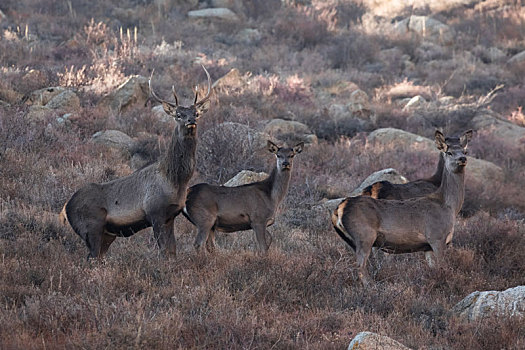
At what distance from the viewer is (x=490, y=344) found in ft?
20.2

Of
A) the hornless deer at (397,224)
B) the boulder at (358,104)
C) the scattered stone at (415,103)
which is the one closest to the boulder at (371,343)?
the hornless deer at (397,224)

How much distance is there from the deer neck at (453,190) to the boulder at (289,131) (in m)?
7.77

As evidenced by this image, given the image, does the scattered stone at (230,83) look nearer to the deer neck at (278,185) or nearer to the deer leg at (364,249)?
the deer neck at (278,185)

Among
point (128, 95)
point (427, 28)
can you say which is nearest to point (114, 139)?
point (128, 95)

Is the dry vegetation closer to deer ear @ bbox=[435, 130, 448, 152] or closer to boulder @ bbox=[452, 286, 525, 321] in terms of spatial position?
boulder @ bbox=[452, 286, 525, 321]

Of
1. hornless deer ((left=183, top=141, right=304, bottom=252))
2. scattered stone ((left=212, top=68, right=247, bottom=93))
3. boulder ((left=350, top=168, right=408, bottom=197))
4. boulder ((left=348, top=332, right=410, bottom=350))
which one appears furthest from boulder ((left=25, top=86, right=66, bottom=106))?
boulder ((left=348, top=332, right=410, bottom=350))

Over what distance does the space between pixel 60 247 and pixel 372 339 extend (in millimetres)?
4684

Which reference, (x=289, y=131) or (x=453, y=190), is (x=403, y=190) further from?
(x=289, y=131)

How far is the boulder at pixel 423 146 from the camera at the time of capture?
15.1 m

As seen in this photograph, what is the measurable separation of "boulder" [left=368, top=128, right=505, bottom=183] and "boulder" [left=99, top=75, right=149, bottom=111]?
6.08 metres

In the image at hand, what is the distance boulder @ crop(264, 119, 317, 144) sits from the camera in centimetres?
1688

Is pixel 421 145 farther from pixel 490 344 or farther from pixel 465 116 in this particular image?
pixel 490 344

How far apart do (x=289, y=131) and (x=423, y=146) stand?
10.8ft

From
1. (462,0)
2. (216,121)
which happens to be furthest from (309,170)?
(462,0)
